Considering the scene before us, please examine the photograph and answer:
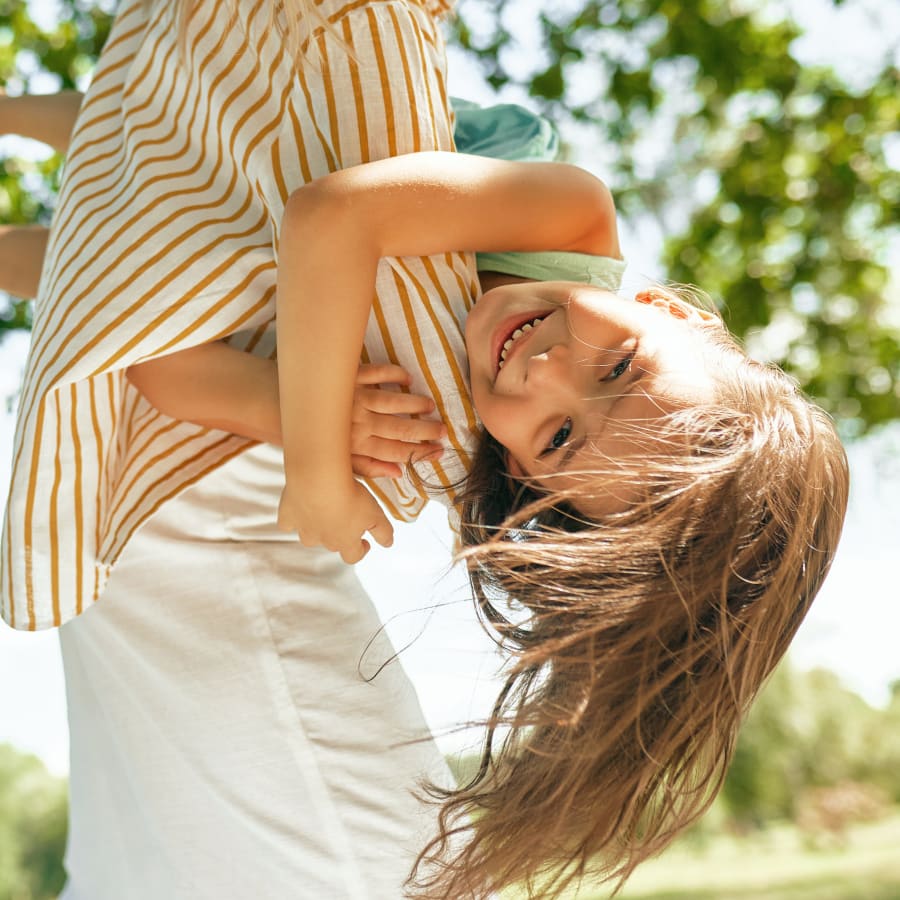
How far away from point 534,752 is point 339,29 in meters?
1.13

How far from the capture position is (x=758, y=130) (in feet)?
14.1

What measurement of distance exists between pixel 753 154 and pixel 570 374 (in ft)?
9.67

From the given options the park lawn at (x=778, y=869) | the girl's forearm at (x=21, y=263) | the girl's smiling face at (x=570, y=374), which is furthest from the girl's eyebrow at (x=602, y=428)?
the park lawn at (x=778, y=869)

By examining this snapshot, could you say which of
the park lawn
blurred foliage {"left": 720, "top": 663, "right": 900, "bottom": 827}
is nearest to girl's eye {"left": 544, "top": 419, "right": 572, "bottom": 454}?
the park lawn

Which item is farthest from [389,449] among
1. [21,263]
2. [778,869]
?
[778,869]

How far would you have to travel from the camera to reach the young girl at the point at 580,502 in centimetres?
157

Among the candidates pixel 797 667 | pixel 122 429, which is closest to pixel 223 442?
pixel 122 429

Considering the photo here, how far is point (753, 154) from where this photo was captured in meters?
4.19

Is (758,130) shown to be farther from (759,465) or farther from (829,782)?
(829,782)

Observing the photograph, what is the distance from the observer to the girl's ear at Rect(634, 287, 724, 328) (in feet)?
6.04

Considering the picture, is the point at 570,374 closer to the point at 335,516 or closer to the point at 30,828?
the point at 335,516

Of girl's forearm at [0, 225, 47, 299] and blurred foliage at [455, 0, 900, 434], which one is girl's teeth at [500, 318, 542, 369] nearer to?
girl's forearm at [0, 225, 47, 299]

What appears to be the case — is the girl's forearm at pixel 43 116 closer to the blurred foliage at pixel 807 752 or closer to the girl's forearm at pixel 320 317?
the girl's forearm at pixel 320 317

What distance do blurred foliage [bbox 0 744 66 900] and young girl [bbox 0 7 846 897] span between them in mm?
6320
